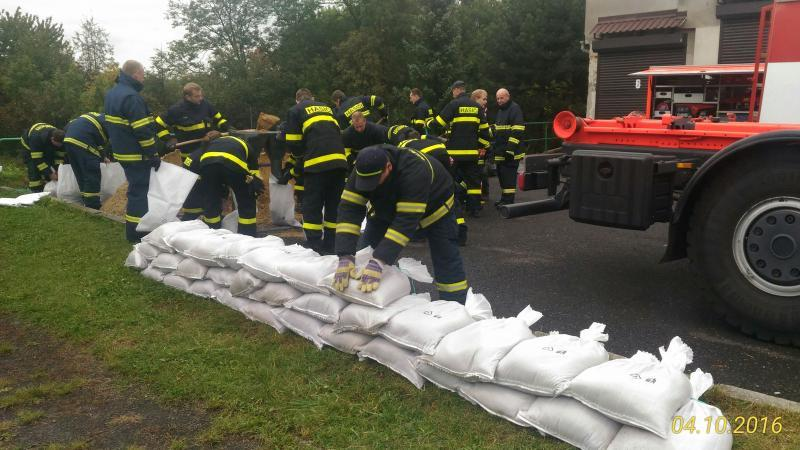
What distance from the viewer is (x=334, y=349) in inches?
147

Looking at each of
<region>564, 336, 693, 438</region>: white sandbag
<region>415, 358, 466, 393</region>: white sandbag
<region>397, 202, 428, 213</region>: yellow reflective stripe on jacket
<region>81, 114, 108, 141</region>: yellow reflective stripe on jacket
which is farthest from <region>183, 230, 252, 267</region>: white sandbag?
<region>81, 114, 108, 141</region>: yellow reflective stripe on jacket

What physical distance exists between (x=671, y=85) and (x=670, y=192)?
11.2 feet

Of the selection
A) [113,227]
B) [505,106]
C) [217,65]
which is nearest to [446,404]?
[113,227]

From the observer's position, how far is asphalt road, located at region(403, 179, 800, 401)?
3562 millimetres

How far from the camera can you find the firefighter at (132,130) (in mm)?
6332

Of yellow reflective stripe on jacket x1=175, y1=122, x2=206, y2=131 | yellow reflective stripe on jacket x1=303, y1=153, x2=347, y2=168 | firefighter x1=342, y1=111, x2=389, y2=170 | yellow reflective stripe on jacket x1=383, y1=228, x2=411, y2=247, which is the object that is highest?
yellow reflective stripe on jacket x1=175, y1=122, x2=206, y2=131

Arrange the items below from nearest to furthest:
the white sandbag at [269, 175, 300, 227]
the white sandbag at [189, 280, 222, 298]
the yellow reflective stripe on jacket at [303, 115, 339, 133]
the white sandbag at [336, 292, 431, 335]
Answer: the white sandbag at [336, 292, 431, 335]
the white sandbag at [189, 280, 222, 298]
the yellow reflective stripe on jacket at [303, 115, 339, 133]
the white sandbag at [269, 175, 300, 227]

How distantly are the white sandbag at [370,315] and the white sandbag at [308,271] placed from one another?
25 cm

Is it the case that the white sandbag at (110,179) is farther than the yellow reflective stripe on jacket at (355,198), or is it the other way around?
the white sandbag at (110,179)

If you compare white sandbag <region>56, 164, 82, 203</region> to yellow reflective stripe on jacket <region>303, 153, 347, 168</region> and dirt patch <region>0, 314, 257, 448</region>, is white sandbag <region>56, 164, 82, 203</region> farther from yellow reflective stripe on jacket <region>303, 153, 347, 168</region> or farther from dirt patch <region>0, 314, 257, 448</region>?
dirt patch <region>0, 314, 257, 448</region>

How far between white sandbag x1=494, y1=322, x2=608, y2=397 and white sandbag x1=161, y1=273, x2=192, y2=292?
2.94 meters

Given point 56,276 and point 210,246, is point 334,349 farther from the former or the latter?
point 56,276

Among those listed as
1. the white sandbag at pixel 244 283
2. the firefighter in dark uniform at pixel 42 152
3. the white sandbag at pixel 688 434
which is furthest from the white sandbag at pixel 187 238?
the firefighter in dark uniform at pixel 42 152
